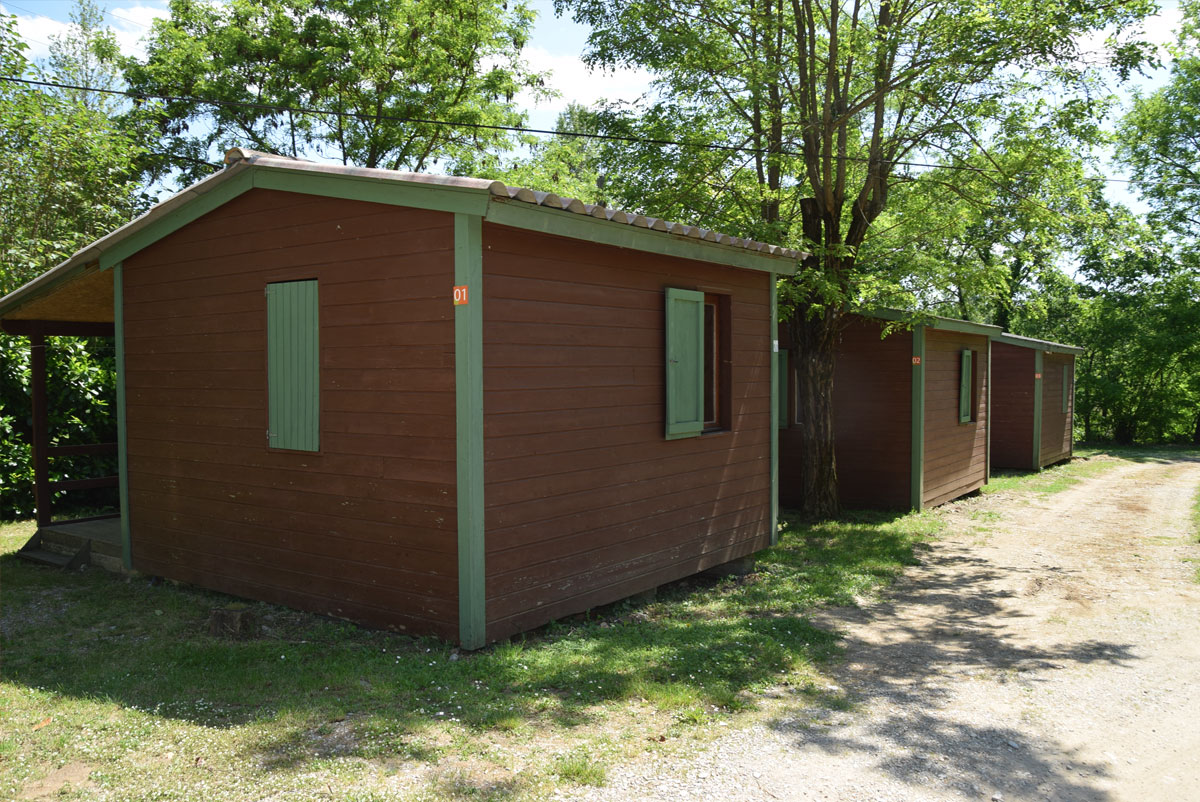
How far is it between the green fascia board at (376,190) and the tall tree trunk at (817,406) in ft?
21.6

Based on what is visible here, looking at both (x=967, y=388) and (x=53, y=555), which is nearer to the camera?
(x=53, y=555)

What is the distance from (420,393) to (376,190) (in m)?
1.29

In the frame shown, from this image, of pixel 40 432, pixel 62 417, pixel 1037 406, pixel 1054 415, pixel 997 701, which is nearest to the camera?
pixel 997 701

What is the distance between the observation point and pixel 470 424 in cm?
481

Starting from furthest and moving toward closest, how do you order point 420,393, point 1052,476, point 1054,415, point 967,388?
point 1054,415
point 1052,476
point 967,388
point 420,393

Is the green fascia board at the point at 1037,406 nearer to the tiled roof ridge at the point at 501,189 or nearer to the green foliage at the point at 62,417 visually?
the tiled roof ridge at the point at 501,189

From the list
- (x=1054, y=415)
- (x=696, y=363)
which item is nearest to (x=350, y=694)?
(x=696, y=363)

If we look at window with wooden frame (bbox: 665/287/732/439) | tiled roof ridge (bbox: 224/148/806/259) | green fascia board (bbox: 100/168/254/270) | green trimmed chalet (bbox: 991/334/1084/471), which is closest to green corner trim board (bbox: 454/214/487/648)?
tiled roof ridge (bbox: 224/148/806/259)

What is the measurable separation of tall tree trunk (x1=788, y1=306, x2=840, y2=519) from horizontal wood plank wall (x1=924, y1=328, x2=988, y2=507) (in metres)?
1.72

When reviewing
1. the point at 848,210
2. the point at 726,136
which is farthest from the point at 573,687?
the point at 848,210

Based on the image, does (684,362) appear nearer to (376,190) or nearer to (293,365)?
(376,190)

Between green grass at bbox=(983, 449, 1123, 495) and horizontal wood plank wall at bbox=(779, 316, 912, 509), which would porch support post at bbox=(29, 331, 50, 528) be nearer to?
horizontal wood plank wall at bbox=(779, 316, 912, 509)

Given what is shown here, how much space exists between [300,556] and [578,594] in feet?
6.48

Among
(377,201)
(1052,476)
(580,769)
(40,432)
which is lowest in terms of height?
(1052,476)
